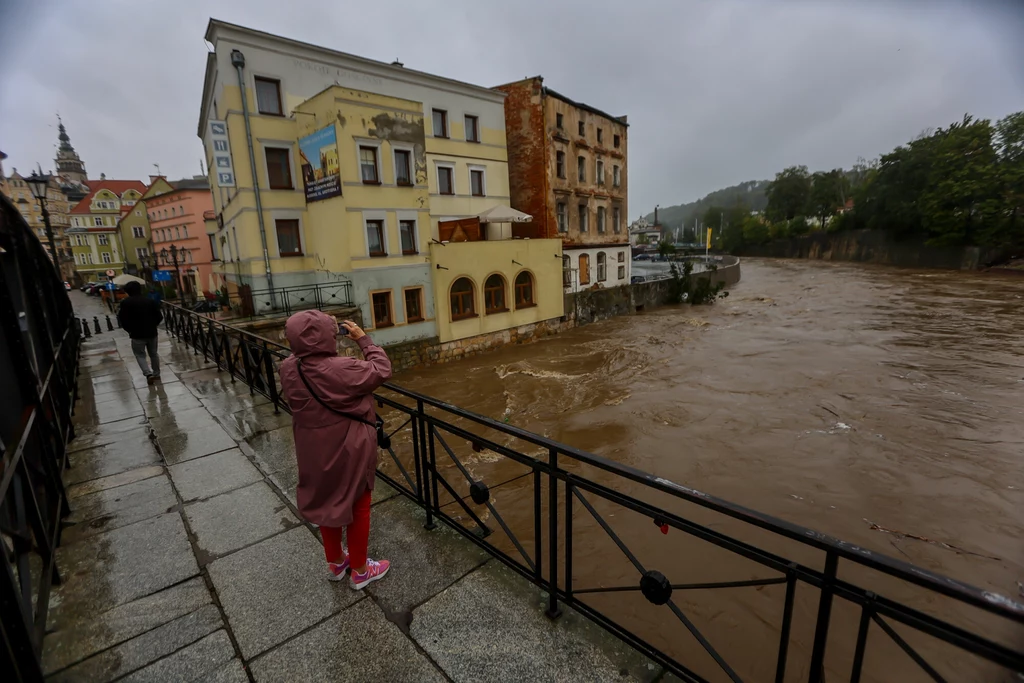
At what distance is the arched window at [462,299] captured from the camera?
58.4 ft

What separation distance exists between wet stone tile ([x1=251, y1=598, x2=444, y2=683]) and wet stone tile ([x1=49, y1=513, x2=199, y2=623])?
1.14 m

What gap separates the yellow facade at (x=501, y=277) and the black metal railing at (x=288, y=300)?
3502 millimetres

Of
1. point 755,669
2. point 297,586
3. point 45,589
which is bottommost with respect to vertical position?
point 755,669

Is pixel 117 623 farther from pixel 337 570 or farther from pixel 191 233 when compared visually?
pixel 191 233

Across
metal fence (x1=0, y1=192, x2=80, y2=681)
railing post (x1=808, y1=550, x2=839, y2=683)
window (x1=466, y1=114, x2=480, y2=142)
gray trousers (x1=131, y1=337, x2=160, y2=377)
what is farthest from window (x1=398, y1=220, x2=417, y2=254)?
railing post (x1=808, y1=550, x2=839, y2=683)

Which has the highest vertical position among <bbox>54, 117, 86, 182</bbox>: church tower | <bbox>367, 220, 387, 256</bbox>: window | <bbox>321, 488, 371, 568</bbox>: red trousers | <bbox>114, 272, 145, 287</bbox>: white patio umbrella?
<bbox>54, 117, 86, 182</bbox>: church tower

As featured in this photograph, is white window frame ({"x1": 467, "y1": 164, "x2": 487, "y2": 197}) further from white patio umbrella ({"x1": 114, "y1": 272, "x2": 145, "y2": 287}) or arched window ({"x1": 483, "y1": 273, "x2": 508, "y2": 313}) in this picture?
white patio umbrella ({"x1": 114, "y1": 272, "x2": 145, "y2": 287})

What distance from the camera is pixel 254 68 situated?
48.8 ft

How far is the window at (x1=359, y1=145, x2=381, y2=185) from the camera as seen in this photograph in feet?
49.1

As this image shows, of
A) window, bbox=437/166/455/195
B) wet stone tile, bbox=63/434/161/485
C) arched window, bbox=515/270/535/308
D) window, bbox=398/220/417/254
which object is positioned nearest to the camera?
wet stone tile, bbox=63/434/161/485

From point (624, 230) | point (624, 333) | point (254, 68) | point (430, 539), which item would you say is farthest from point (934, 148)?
point (430, 539)

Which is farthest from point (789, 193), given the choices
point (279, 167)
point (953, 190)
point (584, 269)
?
point (279, 167)

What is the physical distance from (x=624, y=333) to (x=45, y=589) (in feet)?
67.5

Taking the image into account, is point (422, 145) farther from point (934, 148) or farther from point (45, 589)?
point (934, 148)
